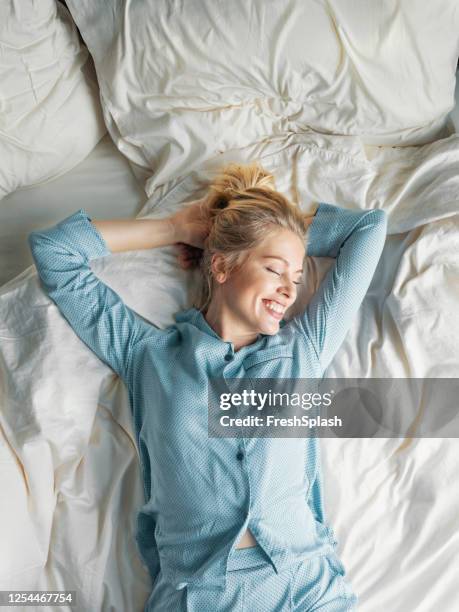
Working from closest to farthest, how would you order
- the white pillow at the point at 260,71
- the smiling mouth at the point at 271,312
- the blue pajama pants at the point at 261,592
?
the blue pajama pants at the point at 261,592, the smiling mouth at the point at 271,312, the white pillow at the point at 260,71

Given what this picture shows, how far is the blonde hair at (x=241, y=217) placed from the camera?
135 centimetres

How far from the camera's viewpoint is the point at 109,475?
4.51ft

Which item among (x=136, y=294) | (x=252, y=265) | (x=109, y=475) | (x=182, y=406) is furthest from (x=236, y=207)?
(x=109, y=475)

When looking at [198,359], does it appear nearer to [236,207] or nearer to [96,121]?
[236,207]

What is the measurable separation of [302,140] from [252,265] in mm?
524

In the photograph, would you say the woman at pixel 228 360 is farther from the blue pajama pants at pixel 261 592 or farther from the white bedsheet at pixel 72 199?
the white bedsheet at pixel 72 199

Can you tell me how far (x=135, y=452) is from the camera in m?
1.39

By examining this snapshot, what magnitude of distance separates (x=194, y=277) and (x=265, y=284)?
0.80 feet

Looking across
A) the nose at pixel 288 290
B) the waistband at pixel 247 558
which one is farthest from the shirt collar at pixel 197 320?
the waistband at pixel 247 558

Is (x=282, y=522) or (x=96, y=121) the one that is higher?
(x=96, y=121)

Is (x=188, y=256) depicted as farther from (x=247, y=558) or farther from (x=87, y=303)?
(x=247, y=558)

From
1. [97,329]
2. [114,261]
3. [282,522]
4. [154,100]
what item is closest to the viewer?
[282,522]

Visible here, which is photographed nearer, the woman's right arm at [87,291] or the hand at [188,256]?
the woman's right arm at [87,291]

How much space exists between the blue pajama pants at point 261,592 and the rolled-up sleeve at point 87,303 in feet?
1.32
